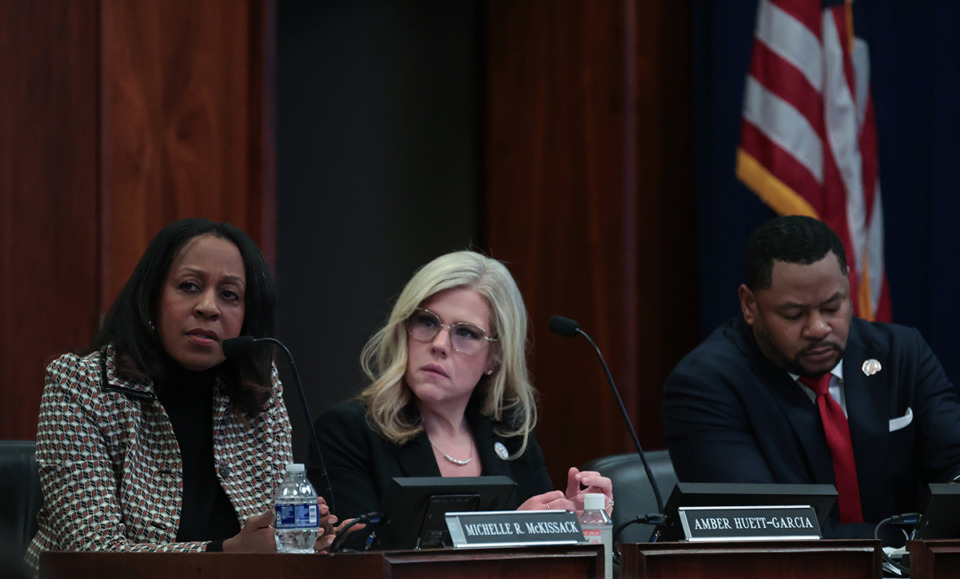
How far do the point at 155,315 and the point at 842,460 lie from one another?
168cm

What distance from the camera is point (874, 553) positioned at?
184 cm

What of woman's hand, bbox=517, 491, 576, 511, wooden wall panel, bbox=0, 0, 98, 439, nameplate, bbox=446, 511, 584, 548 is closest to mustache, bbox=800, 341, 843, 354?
woman's hand, bbox=517, 491, 576, 511

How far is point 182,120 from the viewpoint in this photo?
11.0 feet

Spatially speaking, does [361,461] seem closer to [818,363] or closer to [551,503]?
[551,503]

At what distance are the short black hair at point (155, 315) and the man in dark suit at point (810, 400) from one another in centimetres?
111

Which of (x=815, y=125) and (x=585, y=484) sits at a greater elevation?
(x=815, y=125)

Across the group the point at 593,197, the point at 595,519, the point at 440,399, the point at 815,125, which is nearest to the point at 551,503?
the point at 595,519

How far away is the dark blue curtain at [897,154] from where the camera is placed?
150 inches

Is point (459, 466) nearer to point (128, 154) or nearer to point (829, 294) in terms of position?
point (829, 294)

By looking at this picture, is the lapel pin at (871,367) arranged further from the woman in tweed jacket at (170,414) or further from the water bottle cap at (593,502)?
the woman in tweed jacket at (170,414)

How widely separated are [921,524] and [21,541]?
1.73 m

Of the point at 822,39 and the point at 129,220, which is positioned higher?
the point at 822,39

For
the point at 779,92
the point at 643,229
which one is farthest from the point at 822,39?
the point at 643,229

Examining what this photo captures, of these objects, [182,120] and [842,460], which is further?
[182,120]
